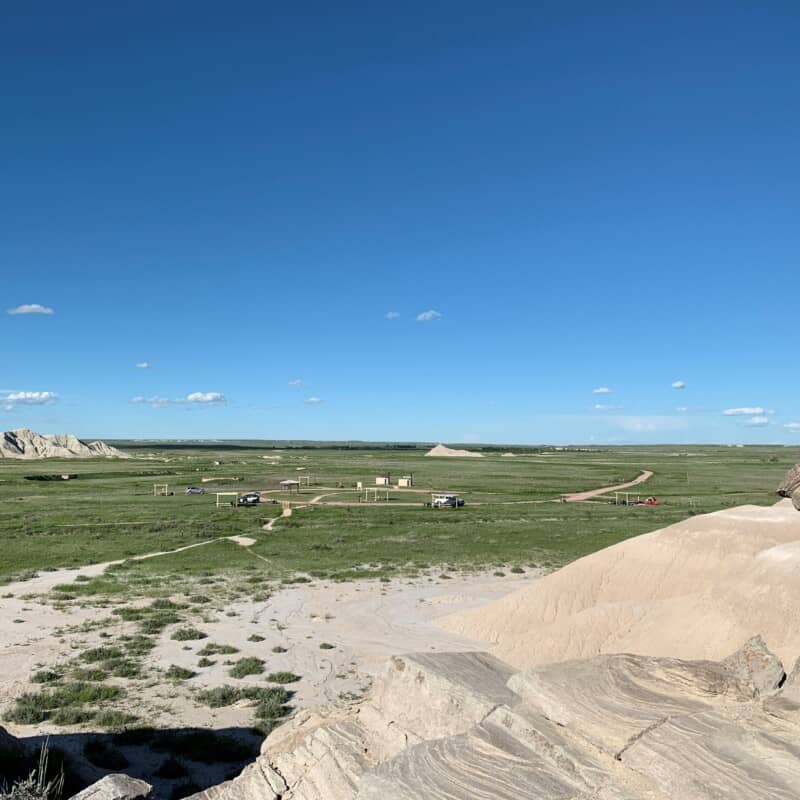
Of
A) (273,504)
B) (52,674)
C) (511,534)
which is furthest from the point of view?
(273,504)

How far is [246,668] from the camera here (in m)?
18.6

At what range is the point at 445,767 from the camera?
8070mm

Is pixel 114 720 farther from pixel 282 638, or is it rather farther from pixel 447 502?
pixel 447 502

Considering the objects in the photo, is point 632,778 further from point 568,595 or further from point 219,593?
point 219,593

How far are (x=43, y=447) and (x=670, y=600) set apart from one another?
202m

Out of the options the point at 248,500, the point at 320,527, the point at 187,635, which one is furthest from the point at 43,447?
the point at 187,635

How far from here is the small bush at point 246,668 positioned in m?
18.3

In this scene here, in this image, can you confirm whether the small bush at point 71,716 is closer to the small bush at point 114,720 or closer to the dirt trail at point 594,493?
the small bush at point 114,720

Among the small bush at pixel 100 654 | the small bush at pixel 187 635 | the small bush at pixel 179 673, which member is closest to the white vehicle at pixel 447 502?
the small bush at pixel 187 635

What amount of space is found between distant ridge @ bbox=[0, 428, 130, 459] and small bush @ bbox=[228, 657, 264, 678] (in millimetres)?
187753

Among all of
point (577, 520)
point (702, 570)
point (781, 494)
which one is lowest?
point (577, 520)

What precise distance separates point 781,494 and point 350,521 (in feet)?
138

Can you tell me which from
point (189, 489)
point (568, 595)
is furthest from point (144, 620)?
point (189, 489)

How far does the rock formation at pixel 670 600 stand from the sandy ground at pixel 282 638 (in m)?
2.07
